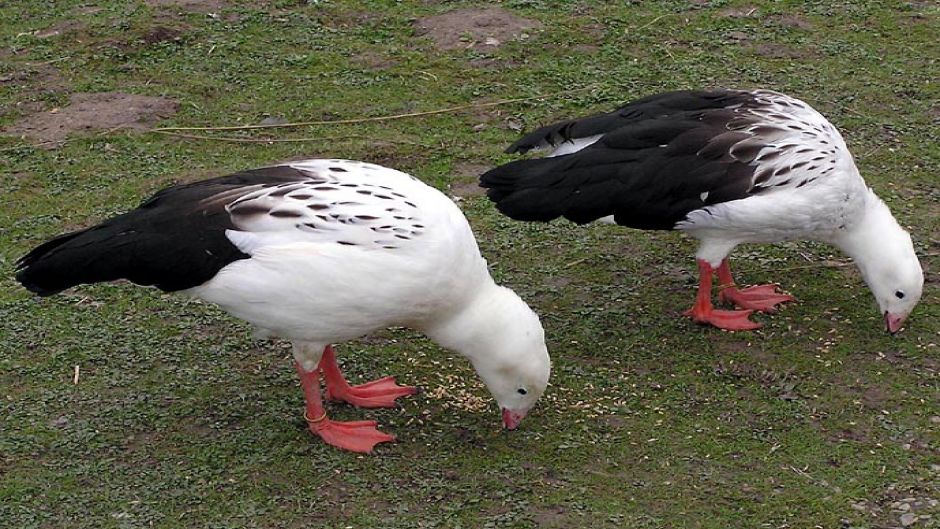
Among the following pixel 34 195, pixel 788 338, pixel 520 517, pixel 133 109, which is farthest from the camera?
pixel 133 109

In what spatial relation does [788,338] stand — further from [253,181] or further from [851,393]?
[253,181]

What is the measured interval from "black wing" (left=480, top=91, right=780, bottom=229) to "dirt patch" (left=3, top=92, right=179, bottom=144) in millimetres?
3347

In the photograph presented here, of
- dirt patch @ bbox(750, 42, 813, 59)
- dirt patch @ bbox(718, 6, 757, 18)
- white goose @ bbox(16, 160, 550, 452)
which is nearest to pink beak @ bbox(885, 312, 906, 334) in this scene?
white goose @ bbox(16, 160, 550, 452)

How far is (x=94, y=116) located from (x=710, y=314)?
4.60m

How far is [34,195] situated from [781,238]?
14.8 ft

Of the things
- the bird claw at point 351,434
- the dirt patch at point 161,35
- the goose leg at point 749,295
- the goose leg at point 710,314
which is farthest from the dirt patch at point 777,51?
the bird claw at point 351,434

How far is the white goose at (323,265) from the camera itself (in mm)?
5320

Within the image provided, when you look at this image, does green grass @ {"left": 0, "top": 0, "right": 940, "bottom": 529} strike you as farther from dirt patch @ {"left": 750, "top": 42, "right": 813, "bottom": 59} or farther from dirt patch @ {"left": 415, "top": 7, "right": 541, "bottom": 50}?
dirt patch @ {"left": 415, "top": 7, "right": 541, "bottom": 50}

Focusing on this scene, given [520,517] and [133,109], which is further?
[133,109]

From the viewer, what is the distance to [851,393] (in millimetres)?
6129

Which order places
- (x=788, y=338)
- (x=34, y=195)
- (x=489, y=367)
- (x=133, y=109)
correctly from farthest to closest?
(x=133, y=109) < (x=34, y=195) < (x=788, y=338) < (x=489, y=367)

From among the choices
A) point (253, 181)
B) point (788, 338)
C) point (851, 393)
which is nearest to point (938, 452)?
point (851, 393)

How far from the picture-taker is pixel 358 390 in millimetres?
6090

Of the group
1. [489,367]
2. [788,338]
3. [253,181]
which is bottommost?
[788,338]
